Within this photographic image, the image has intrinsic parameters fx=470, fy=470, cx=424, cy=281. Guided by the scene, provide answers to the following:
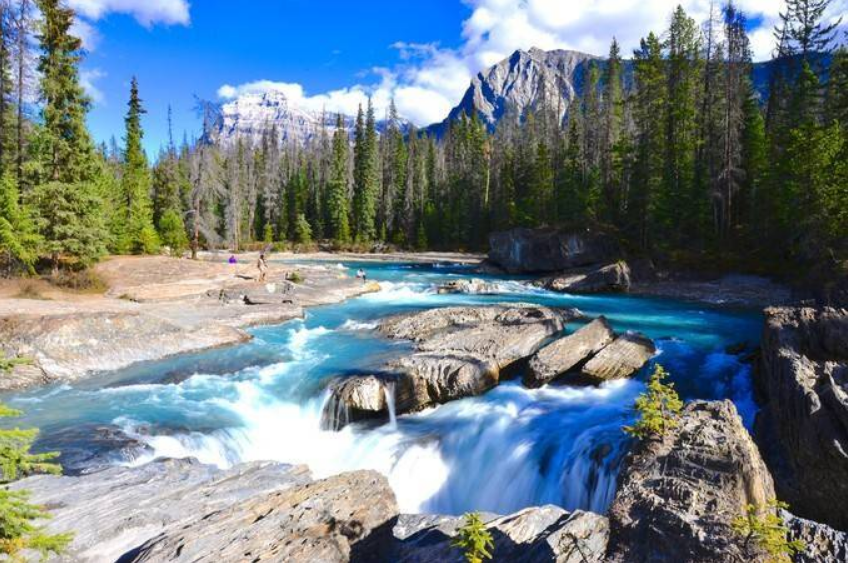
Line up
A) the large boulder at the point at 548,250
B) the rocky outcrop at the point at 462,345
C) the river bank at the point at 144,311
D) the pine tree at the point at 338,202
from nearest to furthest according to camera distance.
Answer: the rocky outcrop at the point at 462,345 < the river bank at the point at 144,311 < the large boulder at the point at 548,250 < the pine tree at the point at 338,202

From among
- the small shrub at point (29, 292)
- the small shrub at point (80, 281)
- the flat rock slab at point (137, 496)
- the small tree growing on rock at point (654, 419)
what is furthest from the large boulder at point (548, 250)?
the flat rock slab at point (137, 496)

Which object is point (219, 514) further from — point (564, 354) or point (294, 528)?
point (564, 354)

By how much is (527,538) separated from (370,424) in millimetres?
7464

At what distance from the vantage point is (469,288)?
33062 millimetres

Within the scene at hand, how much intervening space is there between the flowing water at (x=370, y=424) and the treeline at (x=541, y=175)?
13.9 meters

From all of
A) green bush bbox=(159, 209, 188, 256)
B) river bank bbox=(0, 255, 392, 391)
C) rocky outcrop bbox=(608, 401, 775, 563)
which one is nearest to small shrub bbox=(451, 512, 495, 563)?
rocky outcrop bbox=(608, 401, 775, 563)

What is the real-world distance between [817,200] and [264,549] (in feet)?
98.8

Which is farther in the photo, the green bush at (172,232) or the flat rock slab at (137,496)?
the green bush at (172,232)

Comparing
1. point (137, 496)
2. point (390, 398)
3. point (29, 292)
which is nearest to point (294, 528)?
point (137, 496)

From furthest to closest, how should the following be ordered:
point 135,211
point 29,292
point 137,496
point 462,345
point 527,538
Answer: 1. point 135,211
2. point 29,292
3. point 462,345
4. point 137,496
5. point 527,538

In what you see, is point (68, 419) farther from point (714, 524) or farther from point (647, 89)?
point (647, 89)

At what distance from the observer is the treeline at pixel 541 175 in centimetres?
2516

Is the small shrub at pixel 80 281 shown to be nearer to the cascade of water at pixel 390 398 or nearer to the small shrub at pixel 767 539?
the cascade of water at pixel 390 398

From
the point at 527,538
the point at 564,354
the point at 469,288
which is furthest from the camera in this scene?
the point at 469,288
